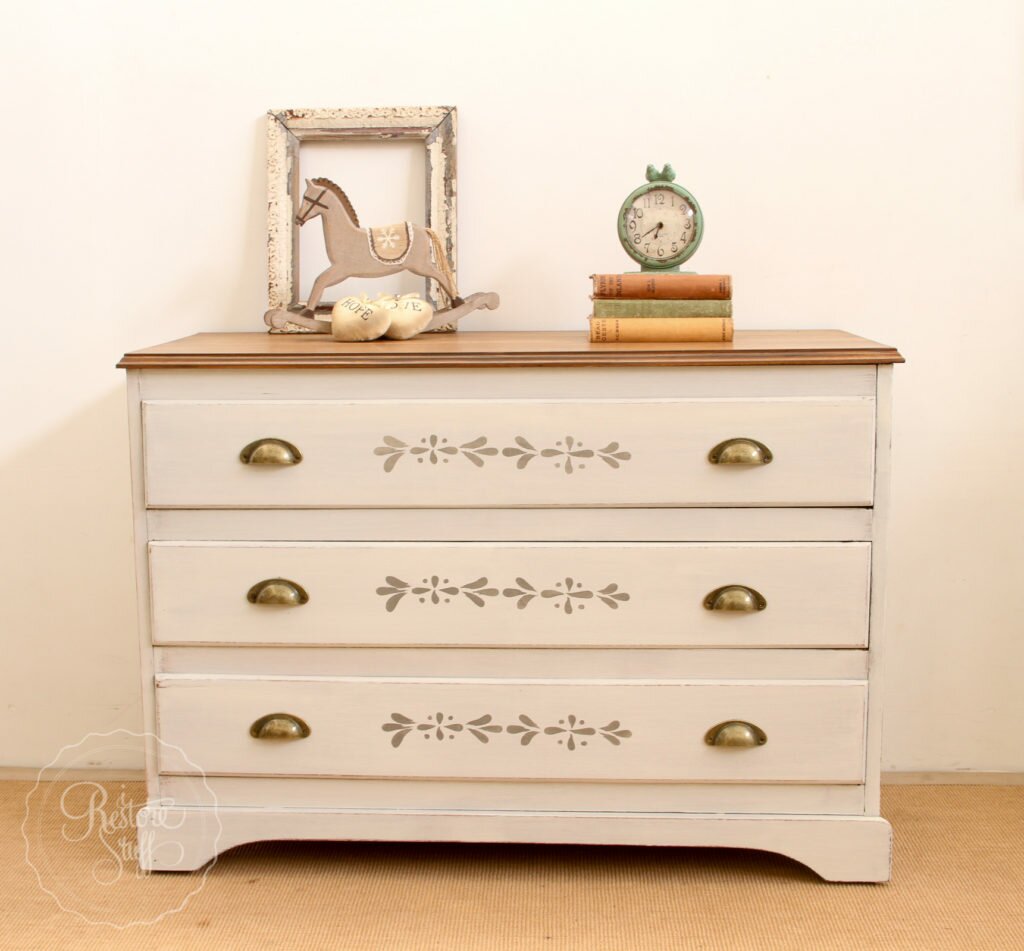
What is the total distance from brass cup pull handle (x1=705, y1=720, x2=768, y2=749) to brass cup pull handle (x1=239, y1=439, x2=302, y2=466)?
768 millimetres

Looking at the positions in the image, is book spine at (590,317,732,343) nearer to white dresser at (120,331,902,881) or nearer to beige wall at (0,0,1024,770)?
white dresser at (120,331,902,881)

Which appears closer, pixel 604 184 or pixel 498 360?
pixel 498 360

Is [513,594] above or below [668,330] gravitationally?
below

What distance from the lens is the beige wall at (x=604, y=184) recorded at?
2115 mm

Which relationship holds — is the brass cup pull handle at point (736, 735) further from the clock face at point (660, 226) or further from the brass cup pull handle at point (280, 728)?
the clock face at point (660, 226)

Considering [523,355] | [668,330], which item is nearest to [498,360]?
[523,355]

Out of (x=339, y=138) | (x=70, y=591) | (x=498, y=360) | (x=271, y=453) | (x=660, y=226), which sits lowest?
(x=70, y=591)

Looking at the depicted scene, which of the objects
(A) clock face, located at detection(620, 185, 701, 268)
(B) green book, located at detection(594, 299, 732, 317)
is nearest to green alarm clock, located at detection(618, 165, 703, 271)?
(A) clock face, located at detection(620, 185, 701, 268)

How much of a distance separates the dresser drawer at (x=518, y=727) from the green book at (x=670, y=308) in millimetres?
583

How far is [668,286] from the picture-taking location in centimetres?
188

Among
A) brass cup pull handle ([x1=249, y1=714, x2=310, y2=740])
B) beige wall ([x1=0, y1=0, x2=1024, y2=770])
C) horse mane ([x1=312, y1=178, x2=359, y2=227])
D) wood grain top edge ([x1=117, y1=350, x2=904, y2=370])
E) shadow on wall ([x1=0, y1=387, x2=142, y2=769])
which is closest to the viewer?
wood grain top edge ([x1=117, y1=350, x2=904, y2=370])

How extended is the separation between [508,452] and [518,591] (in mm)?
217

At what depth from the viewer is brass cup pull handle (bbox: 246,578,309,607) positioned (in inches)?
71.3

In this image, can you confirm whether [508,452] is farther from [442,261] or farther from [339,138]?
[339,138]
